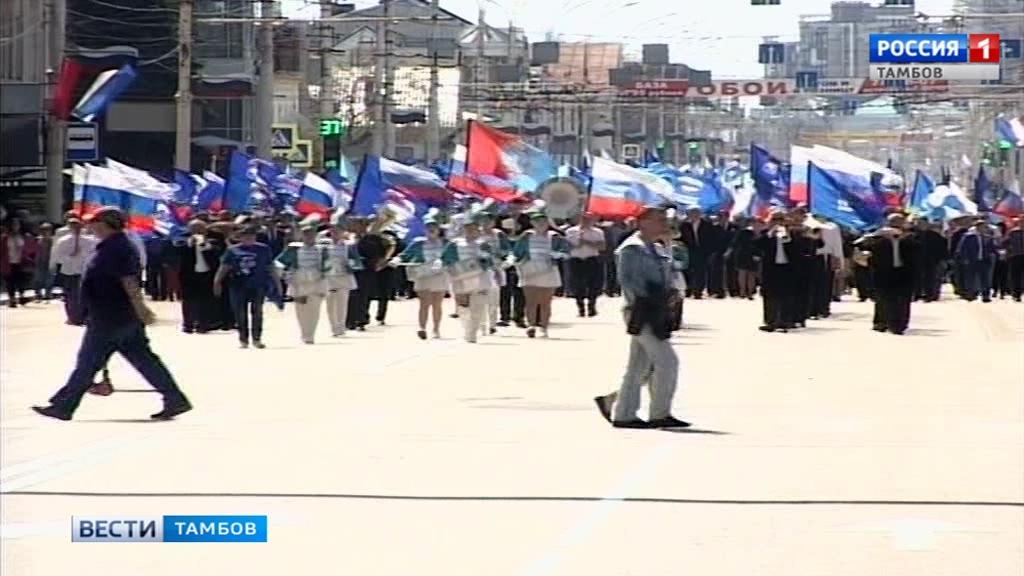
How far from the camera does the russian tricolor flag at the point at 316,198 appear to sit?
4459cm

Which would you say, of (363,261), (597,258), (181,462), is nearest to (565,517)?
(181,462)

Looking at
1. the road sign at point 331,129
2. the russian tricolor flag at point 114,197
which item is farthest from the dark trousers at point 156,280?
the road sign at point 331,129

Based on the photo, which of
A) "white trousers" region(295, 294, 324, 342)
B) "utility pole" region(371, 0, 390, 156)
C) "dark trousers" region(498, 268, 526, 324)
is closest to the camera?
"white trousers" region(295, 294, 324, 342)

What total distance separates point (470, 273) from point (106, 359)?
36.7ft

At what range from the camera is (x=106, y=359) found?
17016 millimetres

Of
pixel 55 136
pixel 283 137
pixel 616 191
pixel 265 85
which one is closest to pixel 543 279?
pixel 616 191

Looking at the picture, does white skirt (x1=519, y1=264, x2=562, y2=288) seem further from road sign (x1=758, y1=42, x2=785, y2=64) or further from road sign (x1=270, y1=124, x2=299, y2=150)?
road sign (x1=758, y1=42, x2=785, y2=64)

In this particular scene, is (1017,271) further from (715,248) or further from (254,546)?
(254,546)

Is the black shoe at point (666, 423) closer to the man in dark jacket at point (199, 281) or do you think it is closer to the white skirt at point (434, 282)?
the white skirt at point (434, 282)

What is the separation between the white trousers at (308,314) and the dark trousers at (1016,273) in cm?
1911

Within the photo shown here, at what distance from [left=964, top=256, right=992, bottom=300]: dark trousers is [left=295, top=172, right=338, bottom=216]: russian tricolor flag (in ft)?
38.3

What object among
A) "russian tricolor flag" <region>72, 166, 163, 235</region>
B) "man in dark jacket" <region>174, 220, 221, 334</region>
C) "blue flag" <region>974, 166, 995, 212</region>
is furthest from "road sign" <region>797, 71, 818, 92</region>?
"man in dark jacket" <region>174, 220, 221, 334</region>

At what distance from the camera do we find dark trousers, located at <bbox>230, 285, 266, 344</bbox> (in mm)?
26312

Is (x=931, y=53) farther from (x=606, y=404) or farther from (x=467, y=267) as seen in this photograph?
(x=606, y=404)
